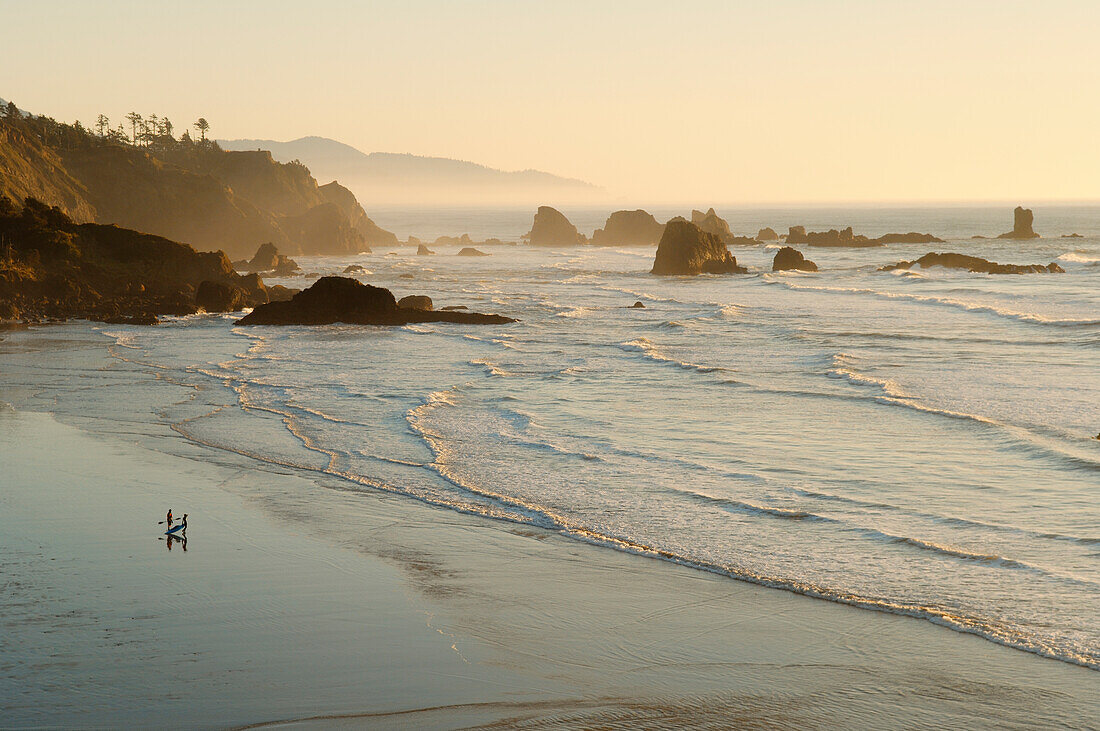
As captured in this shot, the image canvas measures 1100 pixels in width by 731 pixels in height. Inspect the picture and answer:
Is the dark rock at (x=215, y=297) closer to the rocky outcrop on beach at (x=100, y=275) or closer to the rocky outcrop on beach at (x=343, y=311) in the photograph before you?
the rocky outcrop on beach at (x=100, y=275)

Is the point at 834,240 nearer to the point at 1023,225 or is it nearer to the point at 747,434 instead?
the point at 1023,225

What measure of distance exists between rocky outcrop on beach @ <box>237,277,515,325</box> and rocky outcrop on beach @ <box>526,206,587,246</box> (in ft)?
Answer: 399

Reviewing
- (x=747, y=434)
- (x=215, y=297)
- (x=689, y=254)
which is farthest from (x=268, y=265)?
(x=747, y=434)

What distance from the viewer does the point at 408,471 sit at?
1777cm

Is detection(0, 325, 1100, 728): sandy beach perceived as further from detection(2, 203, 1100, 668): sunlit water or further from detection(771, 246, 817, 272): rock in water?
detection(771, 246, 817, 272): rock in water

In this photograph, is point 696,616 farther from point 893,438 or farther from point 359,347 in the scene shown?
point 359,347

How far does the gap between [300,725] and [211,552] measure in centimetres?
528

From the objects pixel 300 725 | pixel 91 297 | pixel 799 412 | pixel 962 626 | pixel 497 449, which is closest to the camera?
pixel 300 725

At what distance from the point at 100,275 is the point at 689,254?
51.4m

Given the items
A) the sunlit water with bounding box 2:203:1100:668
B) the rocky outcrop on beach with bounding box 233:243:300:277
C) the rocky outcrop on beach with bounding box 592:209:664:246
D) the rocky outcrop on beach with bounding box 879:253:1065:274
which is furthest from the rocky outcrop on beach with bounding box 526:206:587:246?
the sunlit water with bounding box 2:203:1100:668

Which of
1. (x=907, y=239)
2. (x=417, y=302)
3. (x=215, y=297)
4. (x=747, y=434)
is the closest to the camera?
(x=747, y=434)

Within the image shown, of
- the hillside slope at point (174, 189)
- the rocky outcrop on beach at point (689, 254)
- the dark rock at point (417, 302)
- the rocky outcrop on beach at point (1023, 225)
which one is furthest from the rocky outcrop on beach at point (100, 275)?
the rocky outcrop on beach at point (1023, 225)

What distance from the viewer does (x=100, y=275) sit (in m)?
53.2

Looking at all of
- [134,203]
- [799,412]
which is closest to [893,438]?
[799,412]
